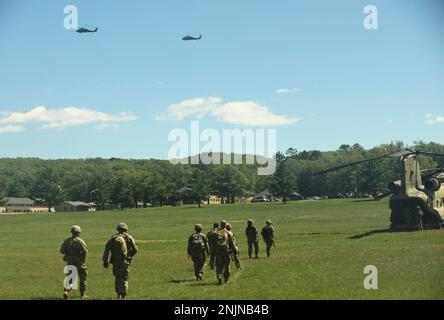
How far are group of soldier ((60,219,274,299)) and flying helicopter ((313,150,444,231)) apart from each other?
17574mm

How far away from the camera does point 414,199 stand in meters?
37.3

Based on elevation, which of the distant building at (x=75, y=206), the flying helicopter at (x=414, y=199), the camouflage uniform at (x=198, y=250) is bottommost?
the distant building at (x=75, y=206)

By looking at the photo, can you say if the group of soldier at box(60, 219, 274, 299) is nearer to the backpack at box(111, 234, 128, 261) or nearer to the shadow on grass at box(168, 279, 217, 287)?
the backpack at box(111, 234, 128, 261)

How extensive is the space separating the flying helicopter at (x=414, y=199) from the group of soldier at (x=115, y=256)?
2177 cm

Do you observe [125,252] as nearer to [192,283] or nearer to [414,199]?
[192,283]

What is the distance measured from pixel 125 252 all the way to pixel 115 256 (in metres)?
0.31

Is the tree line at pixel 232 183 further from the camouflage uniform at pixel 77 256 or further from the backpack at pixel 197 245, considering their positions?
the camouflage uniform at pixel 77 256

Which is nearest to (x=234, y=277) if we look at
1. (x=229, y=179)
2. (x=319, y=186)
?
(x=229, y=179)

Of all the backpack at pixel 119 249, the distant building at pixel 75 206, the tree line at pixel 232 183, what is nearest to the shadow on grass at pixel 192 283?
the backpack at pixel 119 249

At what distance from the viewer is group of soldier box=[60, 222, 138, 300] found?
17.0 m

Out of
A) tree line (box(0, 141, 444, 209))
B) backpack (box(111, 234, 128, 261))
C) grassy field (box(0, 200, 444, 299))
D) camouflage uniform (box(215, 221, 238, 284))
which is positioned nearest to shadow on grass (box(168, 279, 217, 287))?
grassy field (box(0, 200, 444, 299))

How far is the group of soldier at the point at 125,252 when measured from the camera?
17.0 m

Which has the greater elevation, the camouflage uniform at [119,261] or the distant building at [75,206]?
the camouflage uniform at [119,261]

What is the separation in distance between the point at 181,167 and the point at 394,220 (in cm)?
15492
